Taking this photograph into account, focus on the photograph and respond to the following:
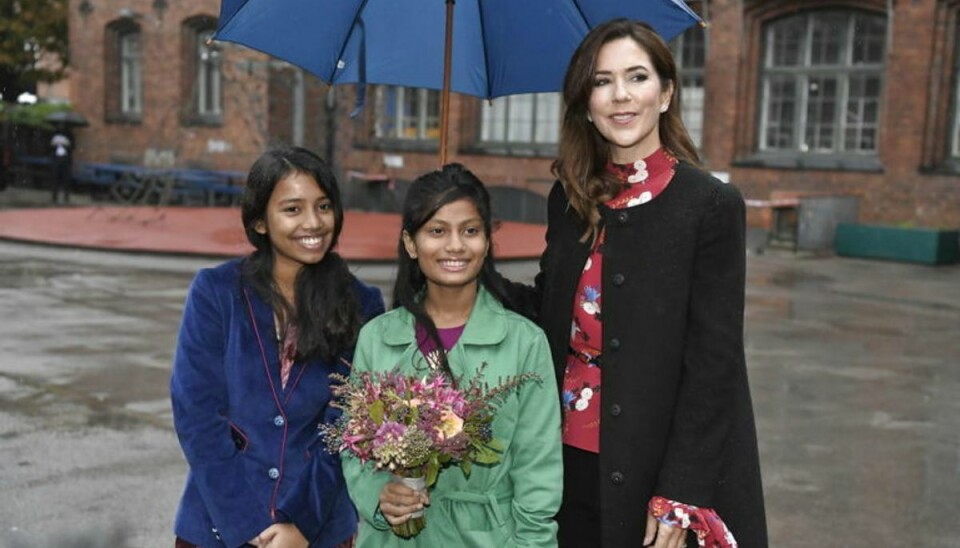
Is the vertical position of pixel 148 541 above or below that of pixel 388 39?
below

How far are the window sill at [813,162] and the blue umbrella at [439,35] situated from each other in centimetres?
1616

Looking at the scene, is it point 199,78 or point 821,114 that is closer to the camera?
point 821,114

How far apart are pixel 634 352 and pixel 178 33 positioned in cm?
2764

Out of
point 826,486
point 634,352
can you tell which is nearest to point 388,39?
point 634,352

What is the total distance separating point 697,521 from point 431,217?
101cm

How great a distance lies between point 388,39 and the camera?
3.91 meters

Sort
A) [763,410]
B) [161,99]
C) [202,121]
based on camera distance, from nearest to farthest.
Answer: [763,410] → [202,121] → [161,99]

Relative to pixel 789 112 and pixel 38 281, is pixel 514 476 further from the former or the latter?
pixel 789 112

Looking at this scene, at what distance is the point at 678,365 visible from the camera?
2.81 m

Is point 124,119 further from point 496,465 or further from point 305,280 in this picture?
point 496,465

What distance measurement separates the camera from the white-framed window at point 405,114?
1004 inches

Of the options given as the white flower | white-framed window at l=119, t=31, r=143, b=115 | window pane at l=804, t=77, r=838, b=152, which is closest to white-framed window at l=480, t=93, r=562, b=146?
window pane at l=804, t=77, r=838, b=152

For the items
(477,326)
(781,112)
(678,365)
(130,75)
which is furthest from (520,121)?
(678,365)

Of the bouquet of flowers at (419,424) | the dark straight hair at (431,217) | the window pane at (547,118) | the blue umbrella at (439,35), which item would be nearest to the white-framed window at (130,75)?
the window pane at (547,118)
